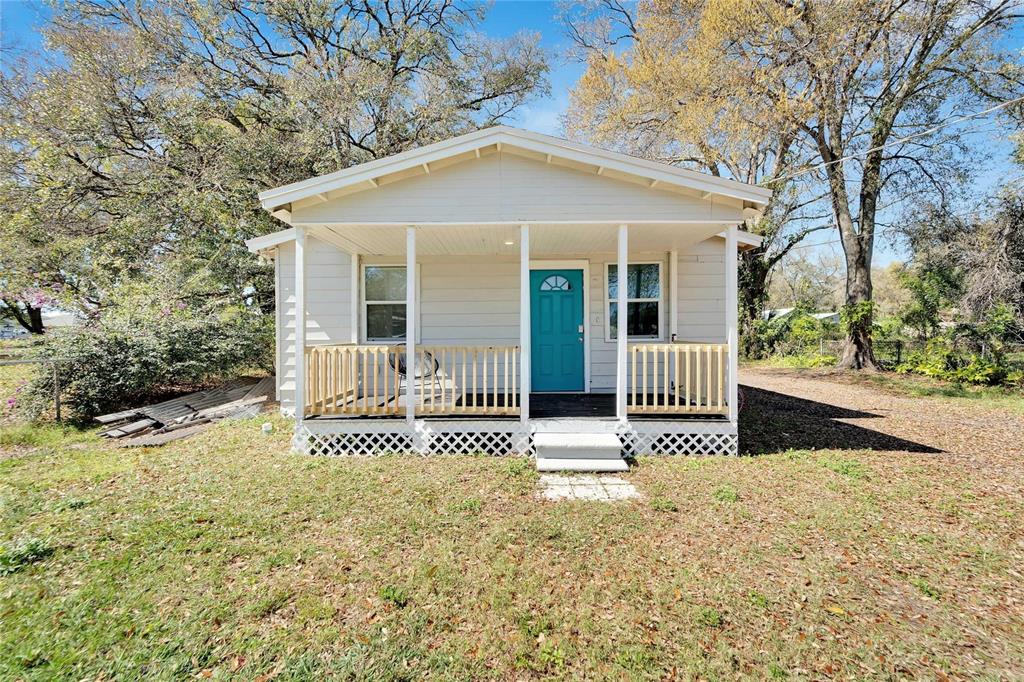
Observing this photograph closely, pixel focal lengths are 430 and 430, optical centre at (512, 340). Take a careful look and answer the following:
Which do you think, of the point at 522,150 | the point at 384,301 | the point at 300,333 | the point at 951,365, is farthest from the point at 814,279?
the point at 300,333

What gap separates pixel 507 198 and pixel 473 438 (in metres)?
3.13

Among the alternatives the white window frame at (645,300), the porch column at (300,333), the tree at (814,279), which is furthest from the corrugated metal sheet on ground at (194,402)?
the tree at (814,279)

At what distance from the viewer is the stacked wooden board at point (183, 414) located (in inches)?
263

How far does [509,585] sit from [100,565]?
2879 millimetres

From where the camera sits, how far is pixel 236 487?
4469 millimetres

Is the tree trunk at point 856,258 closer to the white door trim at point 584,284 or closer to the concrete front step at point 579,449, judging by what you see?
the white door trim at point 584,284

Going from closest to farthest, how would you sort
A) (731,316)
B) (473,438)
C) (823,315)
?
(731,316), (473,438), (823,315)

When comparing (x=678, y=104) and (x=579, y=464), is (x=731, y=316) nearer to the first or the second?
(x=579, y=464)

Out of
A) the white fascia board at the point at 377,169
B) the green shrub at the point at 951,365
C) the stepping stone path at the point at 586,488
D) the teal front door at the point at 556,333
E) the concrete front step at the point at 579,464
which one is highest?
the white fascia board at the point at 377,169

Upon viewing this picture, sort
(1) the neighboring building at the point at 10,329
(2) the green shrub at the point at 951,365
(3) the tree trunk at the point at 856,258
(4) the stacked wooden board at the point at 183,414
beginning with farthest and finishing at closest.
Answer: (1) the neighboring building at the point at 10,329 → (3) the tree trunk at the point at 856,258 → (2) the green shrub at the point at 951,365 → (4) the stacked wooden board at the point at 183,414

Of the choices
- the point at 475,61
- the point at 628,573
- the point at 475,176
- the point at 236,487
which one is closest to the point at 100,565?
the point at 236,487

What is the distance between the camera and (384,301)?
24.3ft

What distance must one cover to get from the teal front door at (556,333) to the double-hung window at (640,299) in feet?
1.84

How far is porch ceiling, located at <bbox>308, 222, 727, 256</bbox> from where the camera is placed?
222 inches
